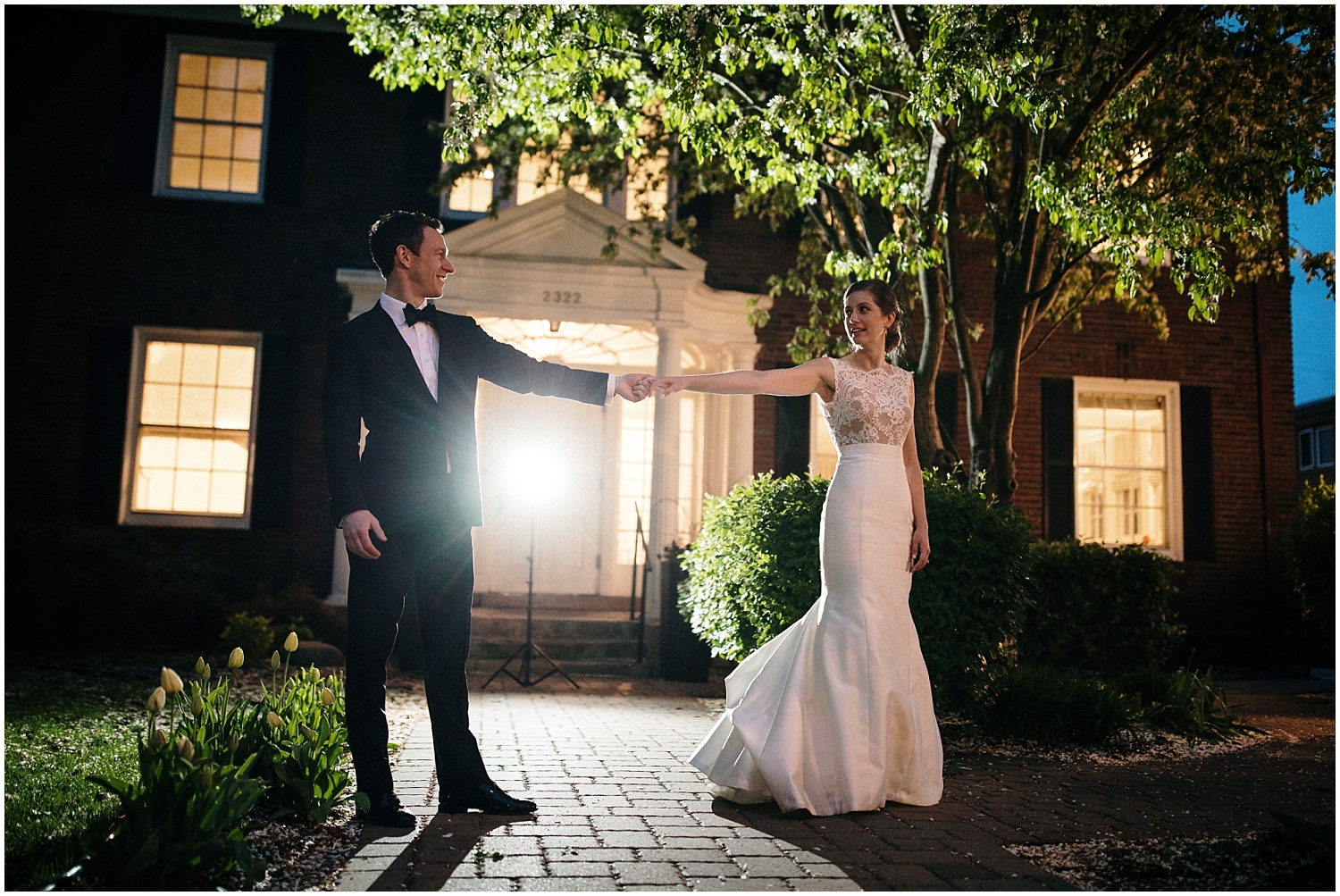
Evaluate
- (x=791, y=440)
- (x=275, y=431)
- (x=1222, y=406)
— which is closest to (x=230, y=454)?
(x=275, y=431)

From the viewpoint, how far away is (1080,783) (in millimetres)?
4941

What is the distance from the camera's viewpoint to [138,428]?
439 inches

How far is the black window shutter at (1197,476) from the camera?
12117 mm

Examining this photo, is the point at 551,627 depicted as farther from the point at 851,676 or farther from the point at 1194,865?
the point at 1194,865

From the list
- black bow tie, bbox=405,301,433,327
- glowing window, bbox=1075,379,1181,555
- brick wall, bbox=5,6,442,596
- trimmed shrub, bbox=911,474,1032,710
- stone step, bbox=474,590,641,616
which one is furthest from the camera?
glowing window, bbox=1075,379,1181,555

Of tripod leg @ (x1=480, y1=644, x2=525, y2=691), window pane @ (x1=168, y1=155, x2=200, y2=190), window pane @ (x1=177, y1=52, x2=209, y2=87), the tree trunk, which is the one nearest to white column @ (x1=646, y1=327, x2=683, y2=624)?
tripod leg @ (x1=480, y1=644, x2=525, y2=691)

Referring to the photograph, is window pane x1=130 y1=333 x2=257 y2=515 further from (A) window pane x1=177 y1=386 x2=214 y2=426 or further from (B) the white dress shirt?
(B) the white dress shirt

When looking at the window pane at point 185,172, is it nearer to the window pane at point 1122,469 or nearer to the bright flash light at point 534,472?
the bright flash light at point 534,472

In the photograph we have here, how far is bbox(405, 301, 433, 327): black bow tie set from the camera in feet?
12.4

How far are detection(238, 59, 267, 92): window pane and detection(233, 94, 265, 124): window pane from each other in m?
0.10

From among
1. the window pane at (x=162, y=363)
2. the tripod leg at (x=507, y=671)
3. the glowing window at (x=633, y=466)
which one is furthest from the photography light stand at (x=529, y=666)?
the window pane at (x=162, y=363)

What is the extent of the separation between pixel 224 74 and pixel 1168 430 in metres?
11.8

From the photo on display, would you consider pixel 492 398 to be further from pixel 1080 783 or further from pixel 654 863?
pixel 654 863

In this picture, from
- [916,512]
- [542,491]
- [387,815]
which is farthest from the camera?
[542,491]
